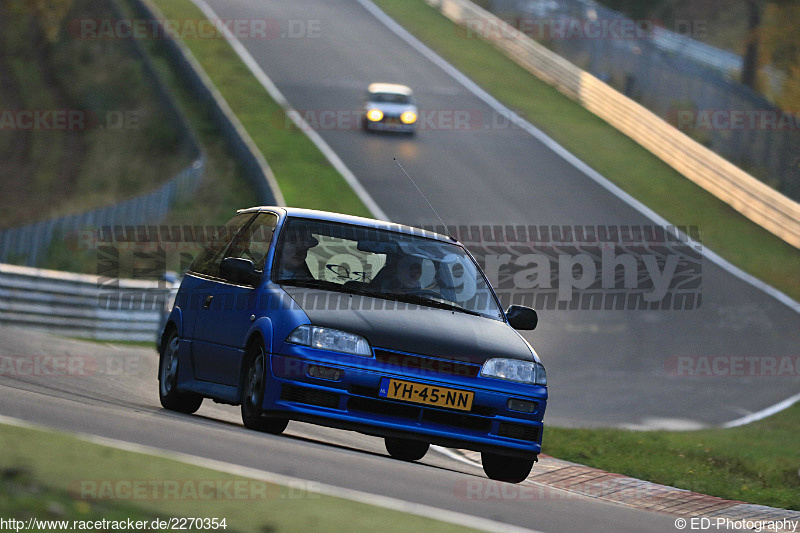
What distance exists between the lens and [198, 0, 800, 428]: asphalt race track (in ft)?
56.6

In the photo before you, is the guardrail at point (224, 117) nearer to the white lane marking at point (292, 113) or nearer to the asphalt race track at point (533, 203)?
the white lane marking at point (292, 113)

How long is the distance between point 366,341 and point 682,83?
92.3 feet

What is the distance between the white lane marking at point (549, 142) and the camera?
78.6 ft

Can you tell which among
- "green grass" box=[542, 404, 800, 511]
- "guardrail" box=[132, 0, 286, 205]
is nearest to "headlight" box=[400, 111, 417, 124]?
"guardrail" box=[132, 0, 286, 205]

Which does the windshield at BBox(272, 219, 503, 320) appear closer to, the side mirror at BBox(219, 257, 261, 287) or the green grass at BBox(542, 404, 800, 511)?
the side mirror at BBox(219, 257, 261, 287)

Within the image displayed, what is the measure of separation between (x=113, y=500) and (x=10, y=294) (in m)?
15.0

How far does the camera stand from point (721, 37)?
231ft

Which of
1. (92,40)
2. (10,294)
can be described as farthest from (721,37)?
(10,294)

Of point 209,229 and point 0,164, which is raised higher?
point 209,229

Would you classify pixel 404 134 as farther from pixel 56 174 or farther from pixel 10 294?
pixel 10 294

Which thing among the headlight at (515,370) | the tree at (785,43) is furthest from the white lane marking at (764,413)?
the tree at (785,43)

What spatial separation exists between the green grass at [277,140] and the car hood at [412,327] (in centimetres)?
1722

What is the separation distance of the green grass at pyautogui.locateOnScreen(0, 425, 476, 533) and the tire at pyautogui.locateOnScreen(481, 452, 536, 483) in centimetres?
315

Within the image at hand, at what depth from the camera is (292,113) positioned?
117 feet
